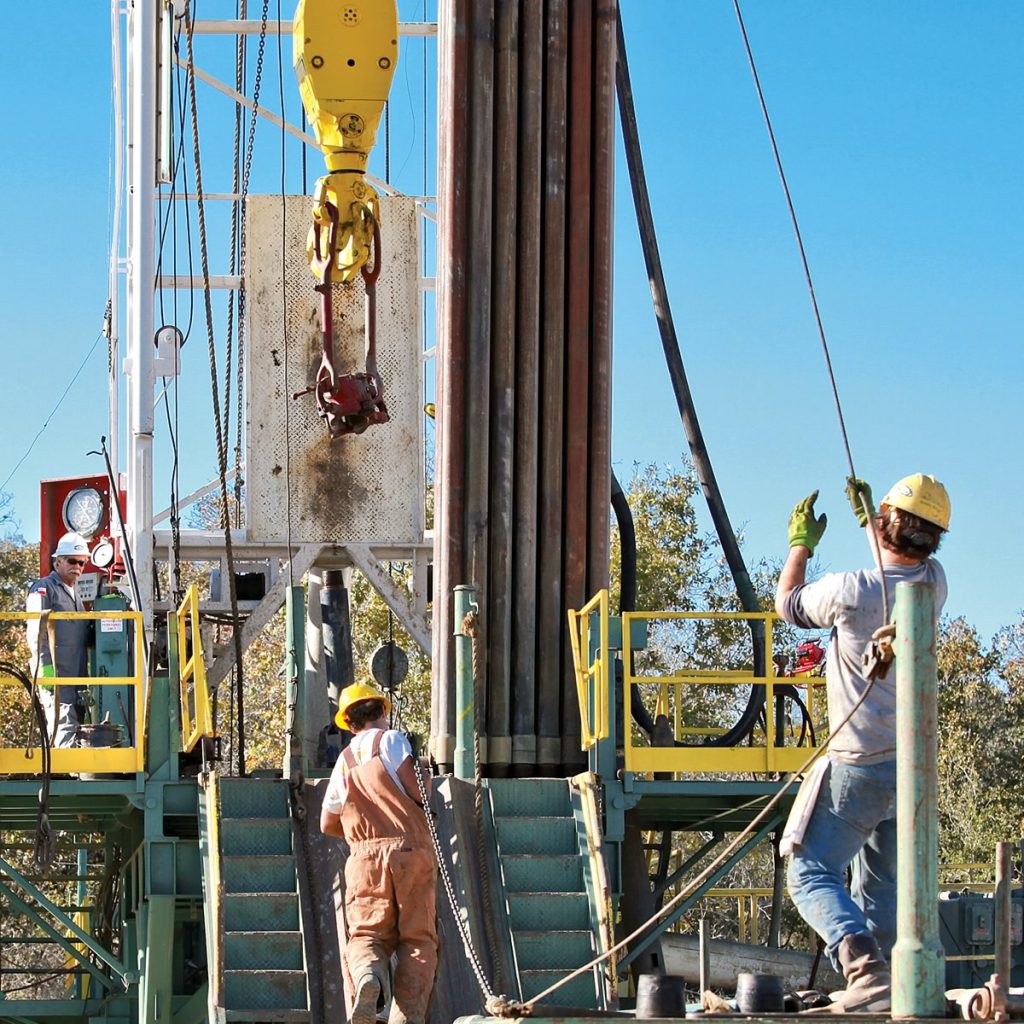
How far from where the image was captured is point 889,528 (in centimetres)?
761

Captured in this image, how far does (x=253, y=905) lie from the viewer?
12.4m

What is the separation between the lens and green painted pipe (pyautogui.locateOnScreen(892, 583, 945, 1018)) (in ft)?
19.2

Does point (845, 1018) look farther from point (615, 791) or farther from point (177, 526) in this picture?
point (177, 526)

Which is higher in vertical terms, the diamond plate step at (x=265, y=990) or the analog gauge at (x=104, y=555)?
the analog gauge at (x=104, y=555)

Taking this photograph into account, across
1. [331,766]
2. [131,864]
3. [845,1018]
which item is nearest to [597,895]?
[331,766]

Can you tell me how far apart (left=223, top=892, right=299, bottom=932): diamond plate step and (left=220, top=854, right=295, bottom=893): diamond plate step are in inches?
5.6

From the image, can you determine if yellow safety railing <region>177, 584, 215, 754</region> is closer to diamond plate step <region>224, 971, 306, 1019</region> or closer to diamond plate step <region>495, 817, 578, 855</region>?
diamond plate step <region>495, 817, 578, 855</region>

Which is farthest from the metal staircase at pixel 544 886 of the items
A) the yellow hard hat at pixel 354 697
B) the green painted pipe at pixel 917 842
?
the green painted pipe at pixel 917 842

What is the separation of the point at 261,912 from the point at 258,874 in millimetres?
333

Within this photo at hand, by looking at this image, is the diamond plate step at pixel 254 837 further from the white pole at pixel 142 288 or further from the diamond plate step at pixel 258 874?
the white pole at pixel 142 288

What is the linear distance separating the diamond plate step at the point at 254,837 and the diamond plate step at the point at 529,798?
4.28 ft

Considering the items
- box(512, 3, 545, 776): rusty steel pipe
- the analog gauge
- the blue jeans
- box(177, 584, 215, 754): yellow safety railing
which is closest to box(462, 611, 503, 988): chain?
box(512, 3, 545, 776): rusty steel pipe

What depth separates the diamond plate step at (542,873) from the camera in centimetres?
1285

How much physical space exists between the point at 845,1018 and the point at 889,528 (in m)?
2.14
